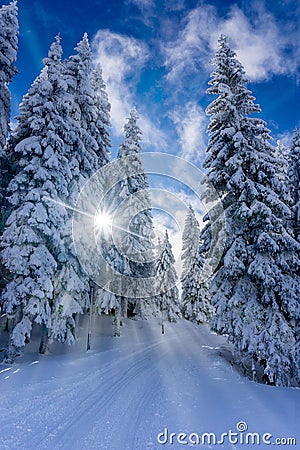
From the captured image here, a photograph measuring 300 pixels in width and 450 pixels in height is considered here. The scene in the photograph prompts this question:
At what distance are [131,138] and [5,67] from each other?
34.6ft

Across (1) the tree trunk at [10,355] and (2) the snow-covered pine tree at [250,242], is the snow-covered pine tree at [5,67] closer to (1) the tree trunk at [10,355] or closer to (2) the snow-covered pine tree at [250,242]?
(1) the tree trunk at [10,355]

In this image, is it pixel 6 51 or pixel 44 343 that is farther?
pixel 6 51

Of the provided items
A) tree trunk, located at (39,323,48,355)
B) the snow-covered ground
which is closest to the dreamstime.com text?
the snow-covered ground

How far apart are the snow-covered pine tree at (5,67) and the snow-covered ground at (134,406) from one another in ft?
33.4

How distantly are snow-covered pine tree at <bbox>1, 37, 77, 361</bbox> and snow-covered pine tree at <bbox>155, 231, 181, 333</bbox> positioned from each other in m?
20.7

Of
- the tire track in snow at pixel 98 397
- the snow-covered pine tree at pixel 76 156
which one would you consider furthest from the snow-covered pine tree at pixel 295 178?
the snow-covered pine tree at pixel 76 156

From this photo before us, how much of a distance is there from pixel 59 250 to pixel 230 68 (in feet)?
46.1

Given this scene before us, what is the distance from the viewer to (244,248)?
40.8 ft

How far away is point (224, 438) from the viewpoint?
220 inches

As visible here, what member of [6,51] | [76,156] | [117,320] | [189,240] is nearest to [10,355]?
[117,320]

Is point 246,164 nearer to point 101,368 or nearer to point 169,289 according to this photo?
point 101,368

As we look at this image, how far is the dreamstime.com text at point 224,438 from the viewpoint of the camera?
17.8ft

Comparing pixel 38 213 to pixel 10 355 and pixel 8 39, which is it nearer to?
pixel 10 355

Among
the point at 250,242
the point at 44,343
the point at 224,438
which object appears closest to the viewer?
the point at 224,438
